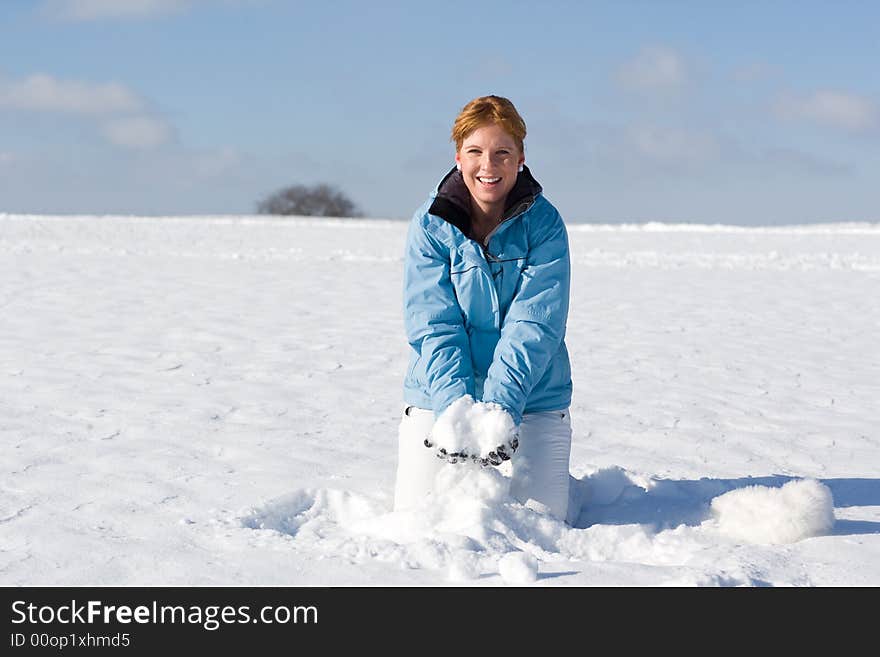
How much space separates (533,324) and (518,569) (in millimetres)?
1034

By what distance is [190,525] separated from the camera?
347 cm

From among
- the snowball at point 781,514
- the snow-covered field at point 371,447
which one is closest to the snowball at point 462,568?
the snow-covered field at point 371,447

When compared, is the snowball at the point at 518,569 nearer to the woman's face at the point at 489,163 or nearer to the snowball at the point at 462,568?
the snowball at the point at 462,568

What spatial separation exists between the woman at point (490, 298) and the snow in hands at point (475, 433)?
0.45 feet

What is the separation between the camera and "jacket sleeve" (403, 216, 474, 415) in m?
3.54

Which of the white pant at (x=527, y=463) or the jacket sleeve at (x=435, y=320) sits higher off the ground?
the jacket sleeve at (x=435, y=320)

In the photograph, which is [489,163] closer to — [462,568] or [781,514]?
[462,568]

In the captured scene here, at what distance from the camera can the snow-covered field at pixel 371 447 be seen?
312cm

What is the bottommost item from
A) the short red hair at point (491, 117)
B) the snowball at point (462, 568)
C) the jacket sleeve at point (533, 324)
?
the snowball at point (462, 568)

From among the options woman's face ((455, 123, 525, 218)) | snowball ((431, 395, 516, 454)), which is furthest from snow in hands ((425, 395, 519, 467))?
woman's face ((455, 123, 525, 218))

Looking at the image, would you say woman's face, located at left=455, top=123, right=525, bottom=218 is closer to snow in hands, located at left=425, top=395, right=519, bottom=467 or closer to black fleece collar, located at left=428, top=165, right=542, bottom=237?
black fleece collar, located at left=428, top=165, right=542, bottom=237
